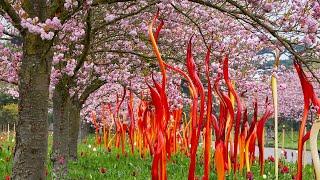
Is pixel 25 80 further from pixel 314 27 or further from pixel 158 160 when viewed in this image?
pixel 314 27

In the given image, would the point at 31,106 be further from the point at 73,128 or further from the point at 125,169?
the point at 73,128

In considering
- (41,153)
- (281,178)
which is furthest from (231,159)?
(41,153)

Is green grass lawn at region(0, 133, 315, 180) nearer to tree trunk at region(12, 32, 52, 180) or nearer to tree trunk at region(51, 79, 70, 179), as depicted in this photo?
tree trunk at region(51, 79, 70, 179)

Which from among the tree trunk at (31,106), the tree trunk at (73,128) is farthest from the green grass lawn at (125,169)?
the tree trunk at (31,106)

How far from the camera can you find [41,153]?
15.4ft

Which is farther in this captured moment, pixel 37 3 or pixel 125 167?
pixel 125 167

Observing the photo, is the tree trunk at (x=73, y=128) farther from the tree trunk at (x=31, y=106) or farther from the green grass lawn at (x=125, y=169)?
the tree trunk at (x=31, y=106)

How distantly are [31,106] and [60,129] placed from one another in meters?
3.30

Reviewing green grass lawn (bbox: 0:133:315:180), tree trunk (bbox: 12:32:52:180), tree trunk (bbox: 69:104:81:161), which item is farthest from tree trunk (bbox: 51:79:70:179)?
tree trunk (bbox: 69:104:81:161)

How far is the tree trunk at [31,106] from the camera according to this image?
179 inches

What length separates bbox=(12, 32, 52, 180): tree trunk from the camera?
15.0 ft

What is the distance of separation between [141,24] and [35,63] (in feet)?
8.51

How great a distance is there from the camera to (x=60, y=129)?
7809 millimetres

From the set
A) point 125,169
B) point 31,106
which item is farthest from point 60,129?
point 31,106
